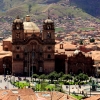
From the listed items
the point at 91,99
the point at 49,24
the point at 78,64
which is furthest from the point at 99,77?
the point at 91,99

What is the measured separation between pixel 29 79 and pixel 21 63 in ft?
24.4

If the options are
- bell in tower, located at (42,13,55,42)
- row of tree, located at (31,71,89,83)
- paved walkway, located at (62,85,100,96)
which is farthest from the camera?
bell in tower, located at (42,13,55,42)

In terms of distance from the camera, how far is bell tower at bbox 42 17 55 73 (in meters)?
103

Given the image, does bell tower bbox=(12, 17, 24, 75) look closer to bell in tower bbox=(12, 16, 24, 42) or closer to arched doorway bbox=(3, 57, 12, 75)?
bell in tower bbox=(12, 16, 24, 42)

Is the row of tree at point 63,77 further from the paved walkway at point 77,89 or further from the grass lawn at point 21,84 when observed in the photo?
the paved walkway at point 77,89

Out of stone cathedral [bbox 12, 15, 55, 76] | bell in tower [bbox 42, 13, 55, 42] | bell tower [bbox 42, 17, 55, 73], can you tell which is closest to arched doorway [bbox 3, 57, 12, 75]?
stone cathedral [bbox 12, 15, 55, 76]

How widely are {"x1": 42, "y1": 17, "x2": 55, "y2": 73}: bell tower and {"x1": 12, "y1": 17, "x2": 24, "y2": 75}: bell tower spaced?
4.52 meters

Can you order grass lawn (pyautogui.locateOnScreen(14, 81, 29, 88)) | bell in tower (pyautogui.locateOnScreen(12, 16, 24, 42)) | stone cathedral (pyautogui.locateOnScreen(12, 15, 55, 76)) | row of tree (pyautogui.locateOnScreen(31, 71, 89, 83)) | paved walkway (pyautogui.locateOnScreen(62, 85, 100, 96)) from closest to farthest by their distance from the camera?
paved walkway (pyautogui.locateOnScreen(62, 85, 100, 96)) → grass lawn (pyautogui.locateOnScreen(14, 81, 29, 88)) → row of tree (pyautogui.locateOnScreen(31, 71, 89, 83)) → bell in tower (pyautogui.locateOnScreen(12, 16, 24, 42)) → stone cathedral (pyautogui.locateOnScreen(12, 15, 55, 76))

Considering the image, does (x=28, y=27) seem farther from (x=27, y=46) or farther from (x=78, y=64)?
(x=78, y=64)

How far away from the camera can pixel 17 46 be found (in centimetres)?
10331

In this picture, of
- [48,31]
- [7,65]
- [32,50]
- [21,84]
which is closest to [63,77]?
[21,84]

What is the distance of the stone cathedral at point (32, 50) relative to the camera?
103m

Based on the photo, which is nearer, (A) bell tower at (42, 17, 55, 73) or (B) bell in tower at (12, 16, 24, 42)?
(B) bell in tower at (12, 16, 24, 42)

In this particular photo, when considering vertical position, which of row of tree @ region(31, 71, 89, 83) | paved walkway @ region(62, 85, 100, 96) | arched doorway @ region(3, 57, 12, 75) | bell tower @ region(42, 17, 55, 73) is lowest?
paved walkway @ region(62, 85, 100, 96)
